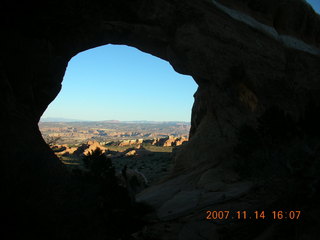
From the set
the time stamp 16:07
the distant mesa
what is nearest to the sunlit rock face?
the time stamp 16:07

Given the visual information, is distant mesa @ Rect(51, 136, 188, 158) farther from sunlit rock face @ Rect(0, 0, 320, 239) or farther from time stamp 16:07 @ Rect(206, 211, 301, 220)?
time stamp 16:07 @ Rect(206, 211, 301, 220)

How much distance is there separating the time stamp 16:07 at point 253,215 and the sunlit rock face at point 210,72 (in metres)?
1.05

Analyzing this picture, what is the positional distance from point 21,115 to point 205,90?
1105 centimetres

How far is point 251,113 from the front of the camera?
13.7 m

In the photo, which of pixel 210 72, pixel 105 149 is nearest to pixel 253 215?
pixel 210 72

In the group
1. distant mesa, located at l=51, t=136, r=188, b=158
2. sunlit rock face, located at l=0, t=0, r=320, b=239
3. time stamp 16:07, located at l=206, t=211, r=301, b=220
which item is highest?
sunlit rock face, located at l=0, t=0, r=320, b=239

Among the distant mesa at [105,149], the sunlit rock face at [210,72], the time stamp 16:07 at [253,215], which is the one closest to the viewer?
the time stamp 16:07 at [253,215]

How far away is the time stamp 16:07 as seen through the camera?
4508 mm

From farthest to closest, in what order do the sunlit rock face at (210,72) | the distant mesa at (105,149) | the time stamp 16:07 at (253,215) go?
Result: the distant mesa at (105,149) → the sunlit rock face at (210,72) → the time stamp 16:07 at (253,215)

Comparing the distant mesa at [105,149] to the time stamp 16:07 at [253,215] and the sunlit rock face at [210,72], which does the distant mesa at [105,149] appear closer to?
the sunlit rock face at [210,72]

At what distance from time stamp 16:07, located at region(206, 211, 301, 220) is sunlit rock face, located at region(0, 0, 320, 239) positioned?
105 centimetres

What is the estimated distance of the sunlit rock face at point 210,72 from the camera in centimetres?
994

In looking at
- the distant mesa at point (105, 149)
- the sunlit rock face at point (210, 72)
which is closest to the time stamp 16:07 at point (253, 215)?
the sunlit rock face at point (210, 72)

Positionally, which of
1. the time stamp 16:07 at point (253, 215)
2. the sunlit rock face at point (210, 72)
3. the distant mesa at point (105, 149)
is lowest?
the distant mesa at point (105, 149)
